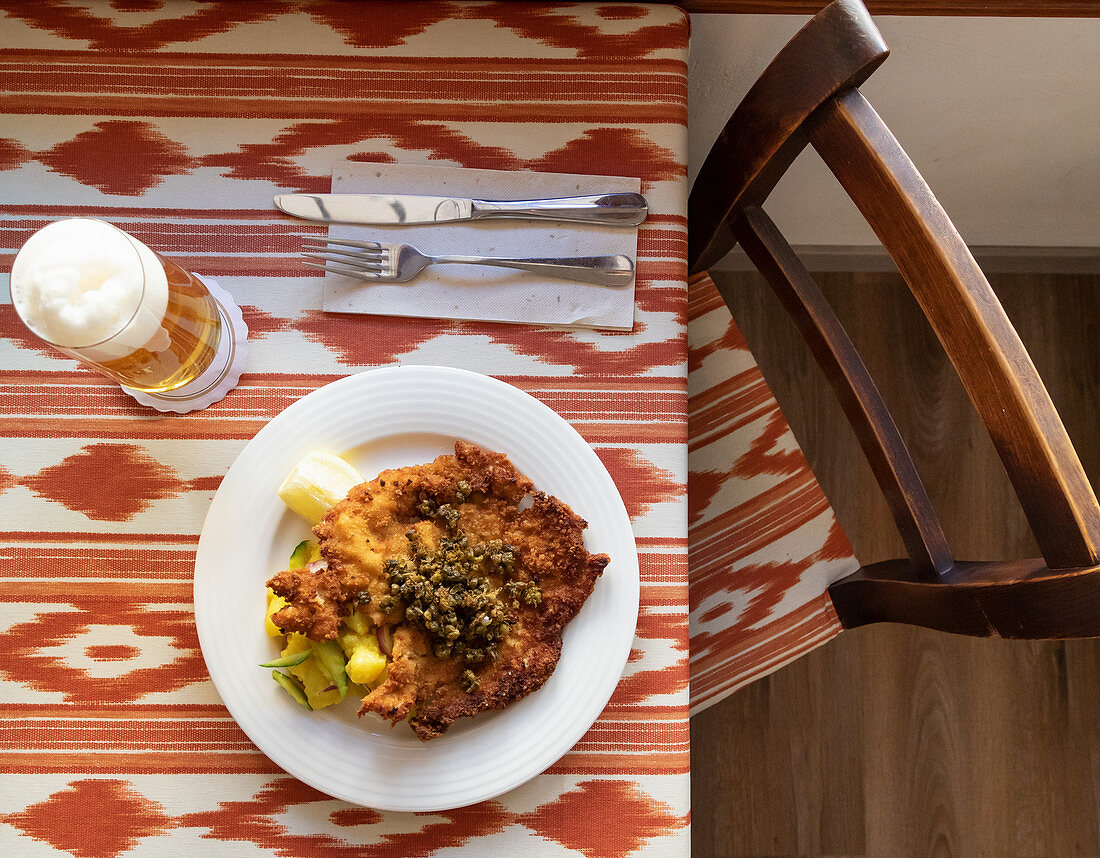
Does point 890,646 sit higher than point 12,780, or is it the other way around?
point 890,646

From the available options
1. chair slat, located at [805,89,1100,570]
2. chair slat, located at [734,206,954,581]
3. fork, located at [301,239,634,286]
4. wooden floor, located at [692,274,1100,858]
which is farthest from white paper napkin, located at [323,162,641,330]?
wooden floor, located at [692,274,1100,858]

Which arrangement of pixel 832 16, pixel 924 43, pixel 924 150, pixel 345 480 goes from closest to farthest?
1. pixel 832 16
2. pixel 345 480
3. pixel 924 43
4. pixel 924 150

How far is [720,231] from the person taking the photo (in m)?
1.01

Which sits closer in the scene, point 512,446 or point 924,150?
point 512,446

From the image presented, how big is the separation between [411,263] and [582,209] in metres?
0.20

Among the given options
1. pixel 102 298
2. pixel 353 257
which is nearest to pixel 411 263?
pixel 353 257

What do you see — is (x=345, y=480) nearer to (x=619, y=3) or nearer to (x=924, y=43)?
(x=619, y=3)

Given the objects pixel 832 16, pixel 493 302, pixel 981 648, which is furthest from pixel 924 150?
pixel 981 648

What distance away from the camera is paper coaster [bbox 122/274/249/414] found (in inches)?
35.1

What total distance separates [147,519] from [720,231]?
0.74 meters

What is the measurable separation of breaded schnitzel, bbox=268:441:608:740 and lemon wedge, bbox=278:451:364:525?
39mm

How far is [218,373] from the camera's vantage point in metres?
0.90

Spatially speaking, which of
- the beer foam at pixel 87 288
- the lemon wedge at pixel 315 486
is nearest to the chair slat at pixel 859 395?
the lemon wedge at pixel 315 486

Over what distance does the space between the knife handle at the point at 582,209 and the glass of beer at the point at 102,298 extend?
0.34 meters
